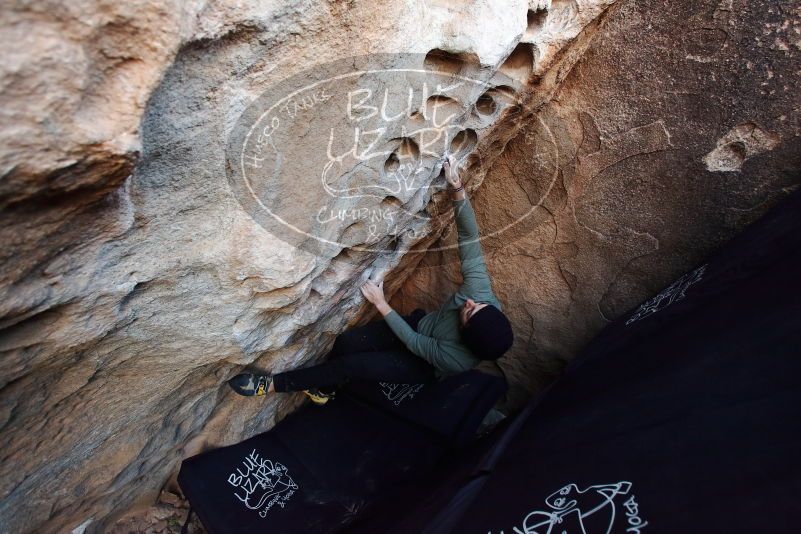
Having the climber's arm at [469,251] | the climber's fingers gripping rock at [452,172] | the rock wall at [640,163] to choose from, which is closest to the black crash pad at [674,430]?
the rock wall at [640,163]

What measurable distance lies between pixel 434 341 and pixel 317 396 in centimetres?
59

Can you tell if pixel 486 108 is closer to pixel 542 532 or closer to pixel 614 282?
pixel 614 282

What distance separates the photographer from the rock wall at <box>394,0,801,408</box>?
1127 millimetres

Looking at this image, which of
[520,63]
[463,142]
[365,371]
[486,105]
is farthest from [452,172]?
[365,371]

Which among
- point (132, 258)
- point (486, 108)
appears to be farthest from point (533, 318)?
point (132, 258)

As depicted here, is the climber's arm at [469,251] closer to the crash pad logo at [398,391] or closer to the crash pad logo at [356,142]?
the crash pad logo at [356,142]

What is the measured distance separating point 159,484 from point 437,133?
1.46 m

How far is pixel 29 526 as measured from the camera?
1.18 m

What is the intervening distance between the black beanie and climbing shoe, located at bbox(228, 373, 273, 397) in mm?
650

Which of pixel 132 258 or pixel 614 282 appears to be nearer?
pixel 132 258

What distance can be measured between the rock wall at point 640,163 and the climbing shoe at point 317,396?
663mm

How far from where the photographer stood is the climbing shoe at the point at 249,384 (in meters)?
1.40

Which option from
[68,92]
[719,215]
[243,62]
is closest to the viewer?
[68,92]

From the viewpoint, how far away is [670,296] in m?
1.30
